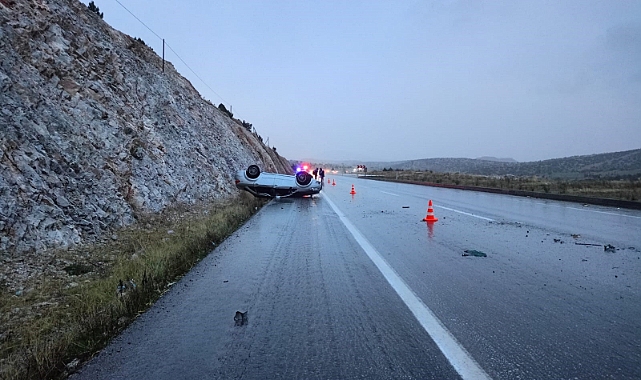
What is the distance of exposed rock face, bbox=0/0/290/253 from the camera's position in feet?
23.8

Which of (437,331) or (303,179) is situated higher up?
(303,179)

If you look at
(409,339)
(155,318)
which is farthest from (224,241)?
(409,339)

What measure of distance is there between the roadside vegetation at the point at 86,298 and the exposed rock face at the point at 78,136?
0.71 m

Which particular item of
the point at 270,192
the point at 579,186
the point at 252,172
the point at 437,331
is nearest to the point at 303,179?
the point at 270,192

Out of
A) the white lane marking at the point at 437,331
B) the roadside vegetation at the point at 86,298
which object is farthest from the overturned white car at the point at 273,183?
the white lane marking at the point at 437,331

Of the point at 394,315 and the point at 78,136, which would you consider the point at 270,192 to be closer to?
the point at 78,136

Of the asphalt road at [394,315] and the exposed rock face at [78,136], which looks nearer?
the asphalt road at [394,315]

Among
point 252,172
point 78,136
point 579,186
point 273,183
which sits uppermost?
point 78,136

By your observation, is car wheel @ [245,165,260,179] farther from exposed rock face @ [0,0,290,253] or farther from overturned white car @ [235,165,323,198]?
exposed rock face @ [0,0,290,253]

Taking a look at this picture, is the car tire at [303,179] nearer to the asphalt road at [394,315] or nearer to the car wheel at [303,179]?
the car wheel at [303,179]

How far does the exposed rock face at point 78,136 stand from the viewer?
7.27 meters

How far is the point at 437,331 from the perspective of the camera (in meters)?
4.21

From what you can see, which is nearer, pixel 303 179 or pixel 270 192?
pixel 270 192

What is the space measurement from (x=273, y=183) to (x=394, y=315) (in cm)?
1633
